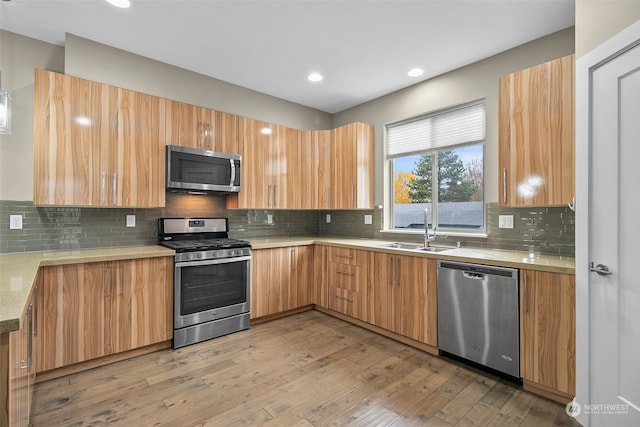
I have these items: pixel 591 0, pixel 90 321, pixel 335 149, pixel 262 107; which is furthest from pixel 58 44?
pixel 591 0

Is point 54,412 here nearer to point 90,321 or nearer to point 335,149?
point 90,321

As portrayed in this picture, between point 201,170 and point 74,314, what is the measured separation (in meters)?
1.60

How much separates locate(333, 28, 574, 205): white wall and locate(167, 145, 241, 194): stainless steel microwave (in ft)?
6.19

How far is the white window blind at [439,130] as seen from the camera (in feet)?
10.3

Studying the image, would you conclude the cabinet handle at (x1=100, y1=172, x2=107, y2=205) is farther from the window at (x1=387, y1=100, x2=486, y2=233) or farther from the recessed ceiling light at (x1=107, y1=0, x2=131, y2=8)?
the window at (x1=387, y1=100, x2=486, y2=233)

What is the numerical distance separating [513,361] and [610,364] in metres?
0.62

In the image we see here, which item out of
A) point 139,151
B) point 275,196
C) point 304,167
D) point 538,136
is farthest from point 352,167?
point 139,151

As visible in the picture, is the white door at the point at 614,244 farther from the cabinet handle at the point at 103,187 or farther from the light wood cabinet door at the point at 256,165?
the cabinet handle at the point at 103,187

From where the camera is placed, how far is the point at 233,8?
2299mm

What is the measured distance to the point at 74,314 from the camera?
233cm

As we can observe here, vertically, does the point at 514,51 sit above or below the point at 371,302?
above

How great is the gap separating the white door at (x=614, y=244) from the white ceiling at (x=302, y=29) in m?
1.06

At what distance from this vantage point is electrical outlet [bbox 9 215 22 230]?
2.52 metres

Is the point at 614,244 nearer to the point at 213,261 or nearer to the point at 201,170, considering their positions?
the point at 213,261
